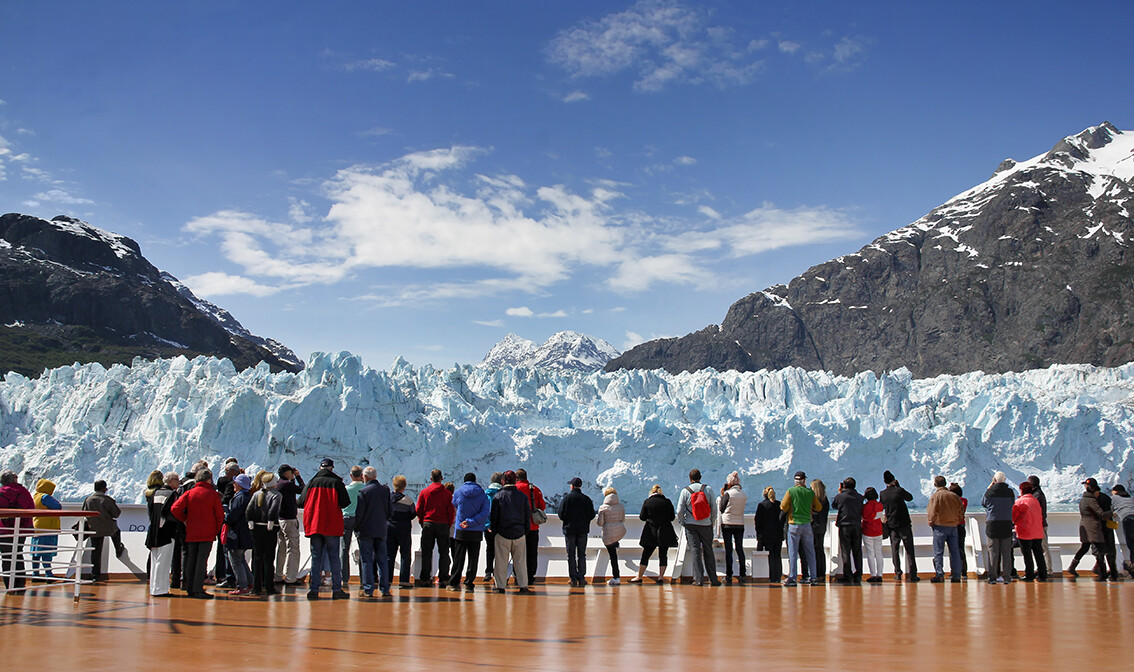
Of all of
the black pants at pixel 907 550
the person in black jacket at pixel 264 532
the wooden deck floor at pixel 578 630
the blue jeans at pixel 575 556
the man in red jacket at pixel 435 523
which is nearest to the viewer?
the wooden deck floor at pixel 578 630

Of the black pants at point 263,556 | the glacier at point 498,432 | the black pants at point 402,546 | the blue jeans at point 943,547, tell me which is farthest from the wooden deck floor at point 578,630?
the glacier at point 498,432

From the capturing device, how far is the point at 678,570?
396 inches

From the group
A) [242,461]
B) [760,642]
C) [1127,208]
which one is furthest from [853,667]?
[1127,208]

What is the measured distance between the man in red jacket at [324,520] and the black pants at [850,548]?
5549mm

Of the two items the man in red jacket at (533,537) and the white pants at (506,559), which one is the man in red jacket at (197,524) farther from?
the man in red jacket at (533,537)

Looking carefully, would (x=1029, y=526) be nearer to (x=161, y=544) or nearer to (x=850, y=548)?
(x=850, y=548)

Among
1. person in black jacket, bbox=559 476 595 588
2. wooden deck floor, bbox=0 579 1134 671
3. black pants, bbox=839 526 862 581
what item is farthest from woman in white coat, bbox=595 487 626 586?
black pants, bbox=839 526 862 581

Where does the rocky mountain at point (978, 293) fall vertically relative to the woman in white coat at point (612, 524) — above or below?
above

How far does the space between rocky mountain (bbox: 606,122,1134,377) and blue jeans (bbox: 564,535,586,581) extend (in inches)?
3779

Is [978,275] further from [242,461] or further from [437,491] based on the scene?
[437,491]

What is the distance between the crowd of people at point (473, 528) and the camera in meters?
8.12

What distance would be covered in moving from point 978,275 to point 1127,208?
18255mm

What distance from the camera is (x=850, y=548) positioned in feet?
33.4

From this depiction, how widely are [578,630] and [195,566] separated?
153 inches
